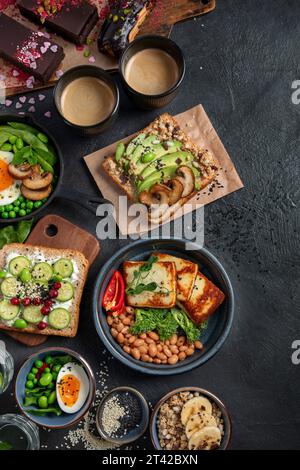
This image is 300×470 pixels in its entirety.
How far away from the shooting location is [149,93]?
5.08 m

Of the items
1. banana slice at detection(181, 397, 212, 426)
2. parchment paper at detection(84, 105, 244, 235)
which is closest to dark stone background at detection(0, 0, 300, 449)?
parchment paper at detection(84, 105, 244, 235)

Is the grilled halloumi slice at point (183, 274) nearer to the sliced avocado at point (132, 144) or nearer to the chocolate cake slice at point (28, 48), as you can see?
the sliced avocado at point (132, 144)

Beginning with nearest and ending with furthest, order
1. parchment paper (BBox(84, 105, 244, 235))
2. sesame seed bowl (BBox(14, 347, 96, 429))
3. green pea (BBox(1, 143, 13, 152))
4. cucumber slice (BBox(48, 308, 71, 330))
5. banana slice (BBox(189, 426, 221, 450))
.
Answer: banana slice (BBox(189, 426, 221, 450)) → sesame seed bowl (BBox(14, 347, 96, 429)) → cucumber slice (BBox(48, 308, 71, 330)) → green pea (BBox(1, 143, 13, 152)) → parchment paper (BBox(84, 105, 244, 235))

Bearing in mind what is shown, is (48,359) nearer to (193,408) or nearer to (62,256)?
(62,256)

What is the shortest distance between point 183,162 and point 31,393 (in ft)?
7.35

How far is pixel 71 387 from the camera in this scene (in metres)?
4.77

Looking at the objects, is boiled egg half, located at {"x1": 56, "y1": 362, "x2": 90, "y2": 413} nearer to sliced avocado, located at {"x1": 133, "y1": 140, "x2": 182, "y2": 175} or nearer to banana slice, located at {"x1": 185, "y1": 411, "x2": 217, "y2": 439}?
banana slice, located at {"x1": 185, "y1": 411, "x2": 217, "y2": 439}

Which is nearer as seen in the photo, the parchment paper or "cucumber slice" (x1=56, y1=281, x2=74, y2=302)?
"cucumber slice" (x1=56, y1=281, x2=74, y2=302)

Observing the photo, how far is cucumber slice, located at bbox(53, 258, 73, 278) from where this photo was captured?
487 cm

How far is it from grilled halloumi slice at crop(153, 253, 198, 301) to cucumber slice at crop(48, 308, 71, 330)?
887mm

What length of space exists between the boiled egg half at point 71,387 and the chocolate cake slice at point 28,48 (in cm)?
243

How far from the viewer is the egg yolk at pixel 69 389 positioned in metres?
4.74
